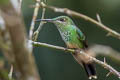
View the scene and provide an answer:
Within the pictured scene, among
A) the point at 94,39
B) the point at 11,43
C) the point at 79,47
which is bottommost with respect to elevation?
the point at 94,39

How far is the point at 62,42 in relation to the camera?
10.4 metres

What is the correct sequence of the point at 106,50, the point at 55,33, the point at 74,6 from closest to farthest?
the point at 106,50 → the point at 55,33 → the point at 74,6

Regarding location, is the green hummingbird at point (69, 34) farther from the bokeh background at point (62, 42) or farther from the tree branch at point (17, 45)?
the bokeh background at point (62, 42)

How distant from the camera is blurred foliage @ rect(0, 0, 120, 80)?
32.9 feet

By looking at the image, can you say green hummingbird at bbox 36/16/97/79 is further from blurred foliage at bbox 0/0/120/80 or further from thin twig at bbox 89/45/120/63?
blurred foliage at bbox 0/0/120/80

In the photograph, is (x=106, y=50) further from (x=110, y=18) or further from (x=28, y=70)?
(x=110, y=18)

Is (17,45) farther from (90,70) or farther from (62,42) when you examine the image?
(62,42)

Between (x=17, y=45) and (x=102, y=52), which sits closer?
(x=17, y=45)

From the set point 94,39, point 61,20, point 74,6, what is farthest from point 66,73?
point 61,20

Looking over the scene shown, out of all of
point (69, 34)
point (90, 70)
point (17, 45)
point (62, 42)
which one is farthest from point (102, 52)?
point (62, 42)

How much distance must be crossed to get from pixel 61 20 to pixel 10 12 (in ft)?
10.7

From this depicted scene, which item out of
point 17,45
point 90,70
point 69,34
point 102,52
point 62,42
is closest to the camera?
point 17,45

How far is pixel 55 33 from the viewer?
35.0ft

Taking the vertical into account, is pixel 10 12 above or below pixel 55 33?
above
